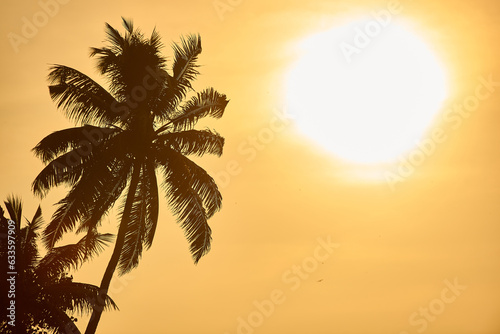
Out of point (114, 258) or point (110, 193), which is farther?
point (110, 193)

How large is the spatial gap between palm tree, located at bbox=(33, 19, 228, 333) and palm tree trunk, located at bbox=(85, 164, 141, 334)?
0.05 meters

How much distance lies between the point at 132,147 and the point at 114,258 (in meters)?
5.20

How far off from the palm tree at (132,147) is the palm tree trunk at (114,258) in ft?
0.15

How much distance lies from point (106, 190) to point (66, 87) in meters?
5.09

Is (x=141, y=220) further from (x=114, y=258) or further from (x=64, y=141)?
(x=64, y=141)

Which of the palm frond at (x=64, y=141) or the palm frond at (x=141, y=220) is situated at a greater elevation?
the palm frond at (x=64, y=141)

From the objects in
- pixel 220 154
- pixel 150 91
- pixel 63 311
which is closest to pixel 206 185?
pixel 220 154

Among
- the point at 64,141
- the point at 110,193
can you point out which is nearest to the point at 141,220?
the point at 110,193

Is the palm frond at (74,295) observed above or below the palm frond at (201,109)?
below

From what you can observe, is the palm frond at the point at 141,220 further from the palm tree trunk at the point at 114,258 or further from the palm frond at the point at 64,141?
the palm frond at the point at 64,141

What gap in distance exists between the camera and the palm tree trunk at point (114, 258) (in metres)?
45.5

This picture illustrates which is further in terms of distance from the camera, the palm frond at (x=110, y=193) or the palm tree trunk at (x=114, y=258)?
the palm frond at (x=110, y=193)

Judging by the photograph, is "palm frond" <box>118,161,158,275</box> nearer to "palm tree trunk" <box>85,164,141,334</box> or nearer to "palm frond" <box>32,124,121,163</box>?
"palm tree trunk" <box>85,164,141,334</box>

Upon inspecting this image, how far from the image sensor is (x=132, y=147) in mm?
47156
